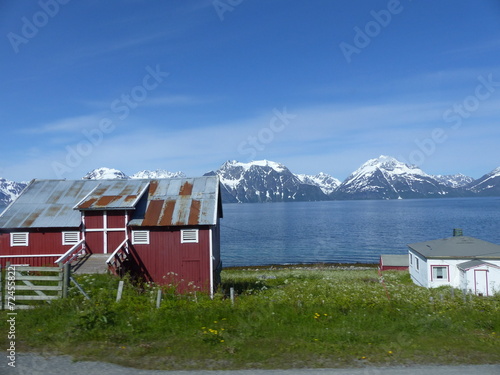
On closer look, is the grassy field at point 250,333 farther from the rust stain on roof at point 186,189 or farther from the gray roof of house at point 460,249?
the gray roof of house at point 460,249

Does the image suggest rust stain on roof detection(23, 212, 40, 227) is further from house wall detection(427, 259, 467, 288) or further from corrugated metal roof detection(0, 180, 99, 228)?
house wall detection(427, 259, 467, 288)

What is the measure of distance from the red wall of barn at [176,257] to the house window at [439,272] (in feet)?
79.4

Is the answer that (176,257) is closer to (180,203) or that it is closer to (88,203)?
(180,203)

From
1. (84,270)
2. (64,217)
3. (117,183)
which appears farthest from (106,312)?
(117,183)

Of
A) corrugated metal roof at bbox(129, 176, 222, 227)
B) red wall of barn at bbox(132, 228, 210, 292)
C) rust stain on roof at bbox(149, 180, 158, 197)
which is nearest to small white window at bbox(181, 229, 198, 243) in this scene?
red wall of barn at bbox(132, 228, 210, 292)

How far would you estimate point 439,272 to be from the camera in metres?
37.6

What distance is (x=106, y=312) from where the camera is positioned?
38.5 ft

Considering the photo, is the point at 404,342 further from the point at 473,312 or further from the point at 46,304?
the point at 46,304

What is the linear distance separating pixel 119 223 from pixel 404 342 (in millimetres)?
18138

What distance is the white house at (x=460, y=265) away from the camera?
114 feet

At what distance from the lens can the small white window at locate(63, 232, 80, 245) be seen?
78.7 ft

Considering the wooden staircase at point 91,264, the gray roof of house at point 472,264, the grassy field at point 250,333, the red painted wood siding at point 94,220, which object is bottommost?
the gray roof of house at point 472,264

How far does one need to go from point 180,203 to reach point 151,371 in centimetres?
1750

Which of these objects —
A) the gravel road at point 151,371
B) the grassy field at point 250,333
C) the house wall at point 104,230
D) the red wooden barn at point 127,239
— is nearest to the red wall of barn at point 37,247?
the red wooden barn at point 127,239
